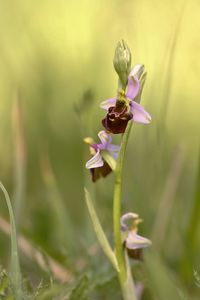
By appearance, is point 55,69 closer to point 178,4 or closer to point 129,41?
point 129,41

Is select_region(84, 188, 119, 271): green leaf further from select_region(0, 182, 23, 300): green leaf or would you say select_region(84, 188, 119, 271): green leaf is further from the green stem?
select_region(0, 182, 23, 300): green leaf

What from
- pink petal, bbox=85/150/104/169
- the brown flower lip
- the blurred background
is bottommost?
the blurred background

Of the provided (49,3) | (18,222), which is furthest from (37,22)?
(18,222)

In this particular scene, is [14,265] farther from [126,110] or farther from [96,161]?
[126,110]

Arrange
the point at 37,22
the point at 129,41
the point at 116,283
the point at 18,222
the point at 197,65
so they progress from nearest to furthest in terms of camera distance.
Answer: the point at 116,283 → the point at 18,222 → the point at 197,65 → the point at 129,41 → the point at 37,22

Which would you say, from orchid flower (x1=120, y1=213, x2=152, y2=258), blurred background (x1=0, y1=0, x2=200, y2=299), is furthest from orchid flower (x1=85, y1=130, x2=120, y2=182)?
blurred background (x1=0, y1=0, x2=200, y2=299)

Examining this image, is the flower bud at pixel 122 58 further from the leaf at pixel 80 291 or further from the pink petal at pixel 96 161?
the leaf at pixel 80 291
